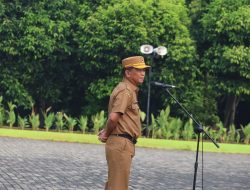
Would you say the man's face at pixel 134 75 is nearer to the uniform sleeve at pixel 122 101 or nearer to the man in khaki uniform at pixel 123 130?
the man in khaki uniform at pixel 123 130

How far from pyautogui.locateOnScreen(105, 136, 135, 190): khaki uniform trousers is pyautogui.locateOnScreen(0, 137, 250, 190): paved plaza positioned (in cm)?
333

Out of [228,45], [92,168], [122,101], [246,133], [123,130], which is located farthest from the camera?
[228,45]

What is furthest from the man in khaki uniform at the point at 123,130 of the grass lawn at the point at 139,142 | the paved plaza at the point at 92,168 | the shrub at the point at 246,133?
the shrub at the point at 246,133

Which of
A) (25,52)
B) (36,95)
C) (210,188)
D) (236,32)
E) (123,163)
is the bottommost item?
(210,188)

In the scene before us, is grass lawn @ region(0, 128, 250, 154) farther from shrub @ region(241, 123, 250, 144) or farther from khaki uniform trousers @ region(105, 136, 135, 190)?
khaki uniform trousers @ region(105, 136, 135, 190)

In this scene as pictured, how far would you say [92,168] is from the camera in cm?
1140

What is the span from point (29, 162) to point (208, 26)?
16.9 m

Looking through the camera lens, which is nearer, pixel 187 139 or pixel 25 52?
pixel 187 139

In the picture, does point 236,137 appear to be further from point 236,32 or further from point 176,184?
point 176,184

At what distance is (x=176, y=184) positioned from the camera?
Result: 10078mm

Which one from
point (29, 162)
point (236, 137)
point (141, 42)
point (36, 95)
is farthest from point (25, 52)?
point (29, 162)

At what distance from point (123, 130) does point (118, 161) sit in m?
0.33

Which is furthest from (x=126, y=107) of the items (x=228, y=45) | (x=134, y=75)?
(x=228, y=45)

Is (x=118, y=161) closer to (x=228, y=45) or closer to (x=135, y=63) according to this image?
(x=135, y=63)
